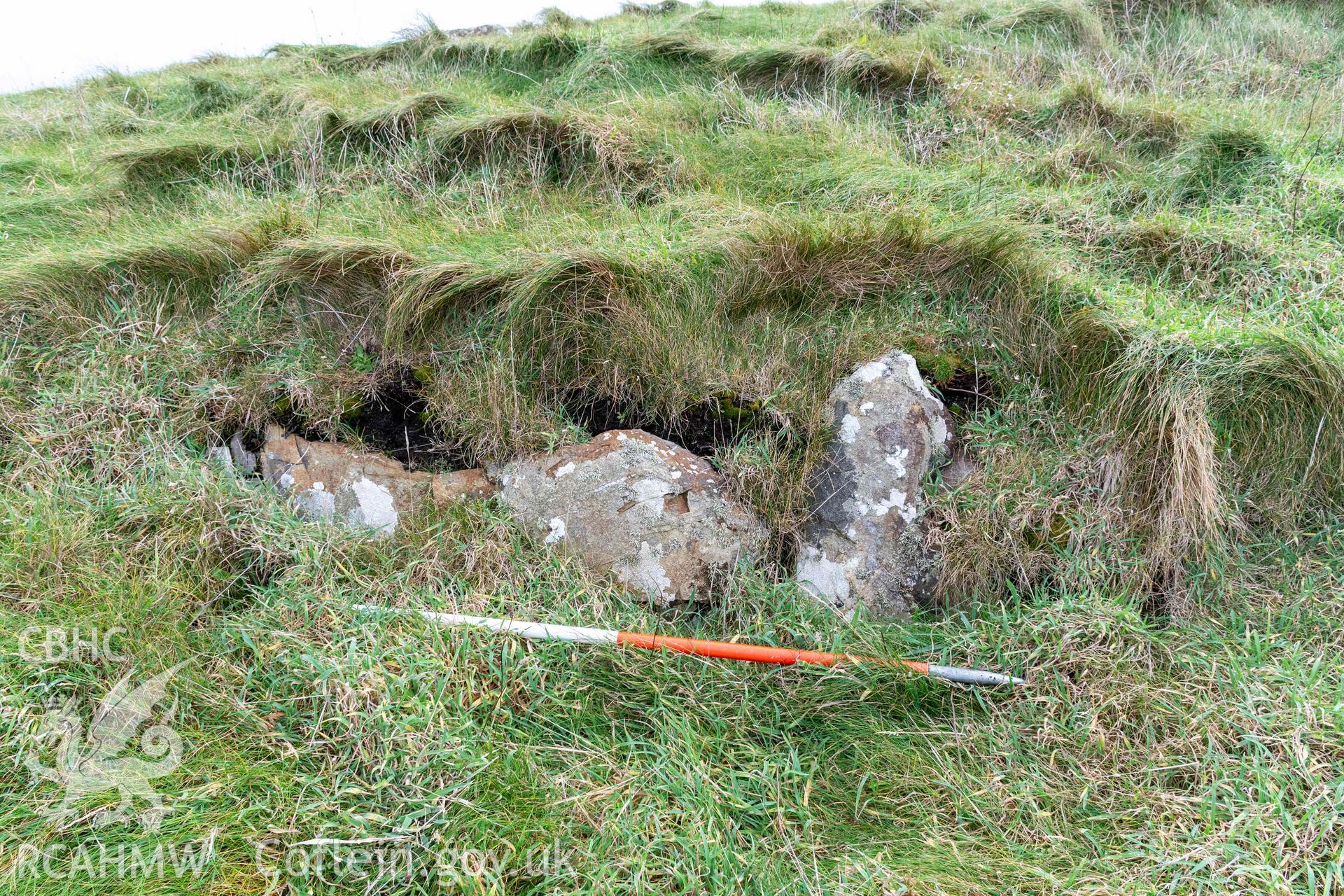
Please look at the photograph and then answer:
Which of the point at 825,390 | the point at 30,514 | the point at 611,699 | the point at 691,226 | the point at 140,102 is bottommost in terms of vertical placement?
the point at 611,699

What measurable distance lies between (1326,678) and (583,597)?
2.42 metres

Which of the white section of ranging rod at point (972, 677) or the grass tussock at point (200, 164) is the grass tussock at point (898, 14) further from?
the white section of ranging rod at point (972, 677)

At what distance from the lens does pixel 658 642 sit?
2539mm

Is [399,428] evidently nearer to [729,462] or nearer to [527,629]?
[527,629]

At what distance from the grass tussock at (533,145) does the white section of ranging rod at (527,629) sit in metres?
3.02

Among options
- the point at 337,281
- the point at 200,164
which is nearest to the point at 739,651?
the point at 337,281

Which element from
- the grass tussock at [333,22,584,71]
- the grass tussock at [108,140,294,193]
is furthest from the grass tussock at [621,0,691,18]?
the grass tussock at [108,140,294,193]

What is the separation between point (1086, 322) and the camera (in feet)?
10.0

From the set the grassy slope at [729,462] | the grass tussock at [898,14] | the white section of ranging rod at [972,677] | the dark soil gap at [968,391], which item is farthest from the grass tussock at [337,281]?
the grass tussock at [898,14]

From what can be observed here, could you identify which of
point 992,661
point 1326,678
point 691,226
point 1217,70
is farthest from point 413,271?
point 1217,70

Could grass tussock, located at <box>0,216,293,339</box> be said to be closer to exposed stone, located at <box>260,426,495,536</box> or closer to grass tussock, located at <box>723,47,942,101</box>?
exposed stone, located at <box>260,426,495,536</box>

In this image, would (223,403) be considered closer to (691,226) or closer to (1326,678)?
(691,226)

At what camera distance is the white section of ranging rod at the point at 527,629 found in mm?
2537

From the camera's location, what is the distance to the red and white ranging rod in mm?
2482
